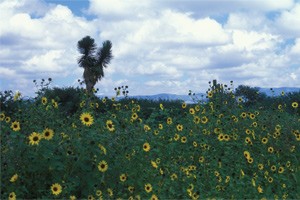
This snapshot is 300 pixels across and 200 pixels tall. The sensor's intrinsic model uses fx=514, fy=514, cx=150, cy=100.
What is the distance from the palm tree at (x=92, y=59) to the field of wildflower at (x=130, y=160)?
21229 millimetres

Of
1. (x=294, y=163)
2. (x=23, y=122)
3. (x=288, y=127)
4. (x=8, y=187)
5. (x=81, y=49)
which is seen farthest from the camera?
(x=81, y=49)

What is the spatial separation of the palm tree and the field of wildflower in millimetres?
21229

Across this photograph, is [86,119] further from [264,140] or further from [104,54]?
Result: [104,54]

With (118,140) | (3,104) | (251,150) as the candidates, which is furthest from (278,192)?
(3,104)

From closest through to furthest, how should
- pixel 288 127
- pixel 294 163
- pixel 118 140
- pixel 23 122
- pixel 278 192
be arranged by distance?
pixel 118 140 → pixel 23 122 → pixel 278 192 → pixel 294 163 → pixel 288 127

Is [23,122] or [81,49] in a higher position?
[81,49]

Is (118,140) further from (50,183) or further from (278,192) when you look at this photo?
(278,192)

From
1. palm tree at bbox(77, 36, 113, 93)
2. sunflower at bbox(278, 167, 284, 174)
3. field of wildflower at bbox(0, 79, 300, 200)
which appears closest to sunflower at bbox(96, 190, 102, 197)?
field of wildflower at bbox(0, 79, 300, 200)

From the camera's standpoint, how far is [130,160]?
6621 mm

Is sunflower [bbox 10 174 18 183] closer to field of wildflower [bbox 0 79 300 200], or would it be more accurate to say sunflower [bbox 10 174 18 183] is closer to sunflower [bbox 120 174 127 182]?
field of wildflower [bbox 0 79 300 200]

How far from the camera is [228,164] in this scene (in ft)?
28.1

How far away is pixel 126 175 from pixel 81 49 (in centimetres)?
2635

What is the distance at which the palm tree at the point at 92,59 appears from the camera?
31500mm

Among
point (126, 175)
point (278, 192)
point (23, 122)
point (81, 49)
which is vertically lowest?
point (278, 192)
